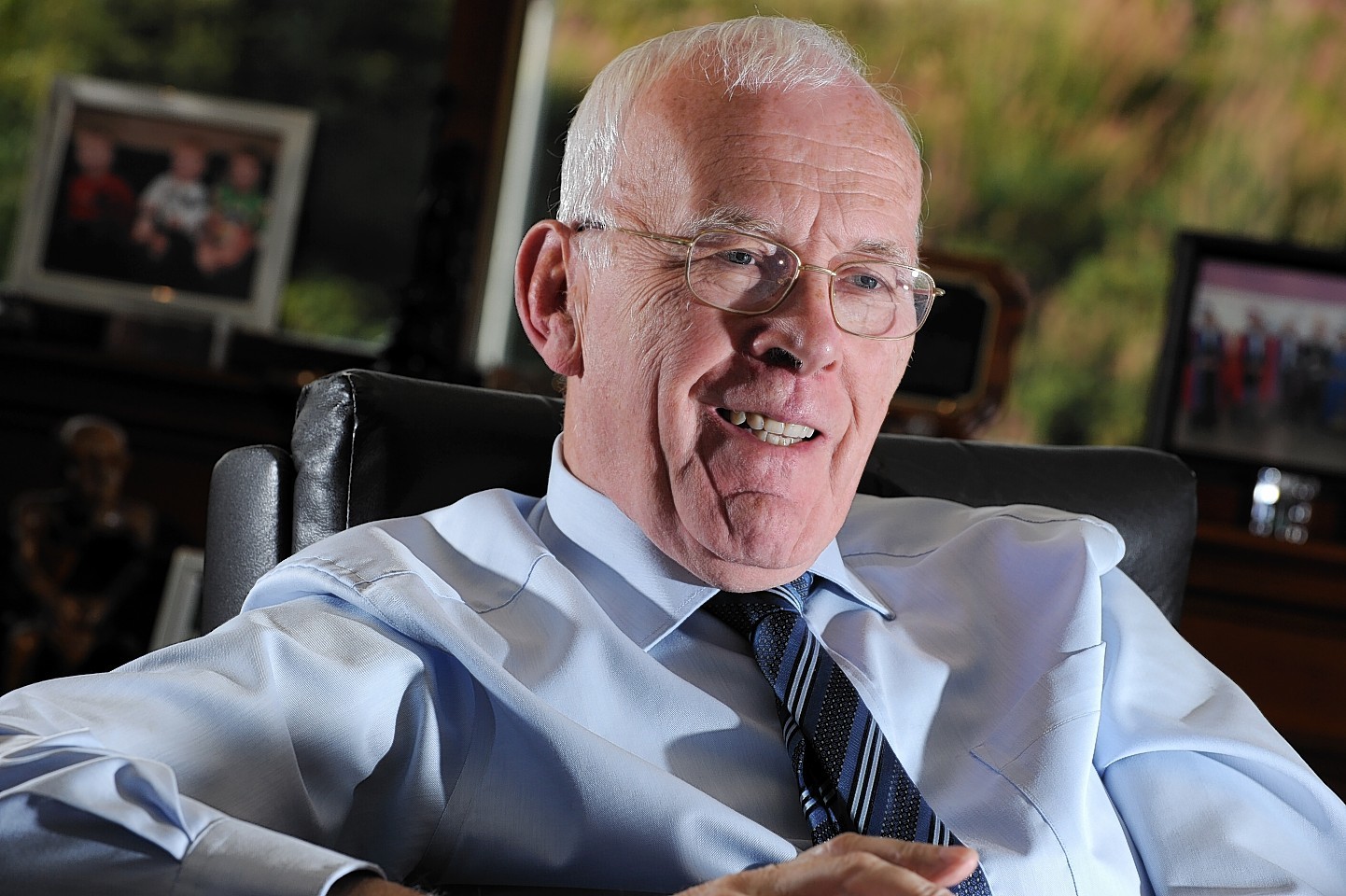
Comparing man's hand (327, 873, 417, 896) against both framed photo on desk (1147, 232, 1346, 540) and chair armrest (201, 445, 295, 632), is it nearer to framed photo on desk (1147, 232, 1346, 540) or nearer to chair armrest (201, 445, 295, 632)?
chair armrest (201, 445, 295, 632)

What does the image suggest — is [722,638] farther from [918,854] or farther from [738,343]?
[918,854]

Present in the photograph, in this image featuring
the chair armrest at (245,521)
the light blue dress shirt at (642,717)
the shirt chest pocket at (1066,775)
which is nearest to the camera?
the light blue dress shirt at (642,717)

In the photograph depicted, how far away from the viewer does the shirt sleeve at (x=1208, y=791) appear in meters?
1.08

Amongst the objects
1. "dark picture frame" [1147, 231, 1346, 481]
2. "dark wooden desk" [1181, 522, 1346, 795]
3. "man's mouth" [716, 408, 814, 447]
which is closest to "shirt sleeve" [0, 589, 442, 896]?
"man's mouth" [716, 408, 814, 447]

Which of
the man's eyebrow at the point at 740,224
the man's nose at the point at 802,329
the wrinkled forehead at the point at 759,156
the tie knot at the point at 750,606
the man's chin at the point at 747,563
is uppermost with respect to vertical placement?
the wrinkled forehead at the point at 759,156

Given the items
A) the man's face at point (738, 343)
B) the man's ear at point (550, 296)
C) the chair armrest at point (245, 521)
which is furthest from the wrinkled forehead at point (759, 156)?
the chair armrest at point (245, 521)

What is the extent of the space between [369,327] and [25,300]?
1011mm

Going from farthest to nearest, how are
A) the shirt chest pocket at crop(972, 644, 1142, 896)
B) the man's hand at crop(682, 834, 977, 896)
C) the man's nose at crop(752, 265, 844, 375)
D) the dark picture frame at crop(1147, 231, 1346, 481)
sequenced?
the dark picture frame at crop(1147, 231, 1346, 481) < the man's nose at crop(752, 265, 844, 375) < the shirt chest pocket at crop(972, 644, 1142, 896) < the man's hand at crop(682, 834, 977, 896)

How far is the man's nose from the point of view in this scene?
3.85ft

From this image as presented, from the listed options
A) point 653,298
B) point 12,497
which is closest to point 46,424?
point 12,497

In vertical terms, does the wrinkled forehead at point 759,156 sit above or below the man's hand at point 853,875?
above

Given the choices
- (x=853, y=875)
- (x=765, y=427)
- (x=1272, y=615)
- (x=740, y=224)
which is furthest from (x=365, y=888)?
(x=1272, y=615)

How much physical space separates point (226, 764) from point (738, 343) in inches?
22.6

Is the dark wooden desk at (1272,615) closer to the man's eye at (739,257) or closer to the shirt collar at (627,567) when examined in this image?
the shirt collar at (627,567)
